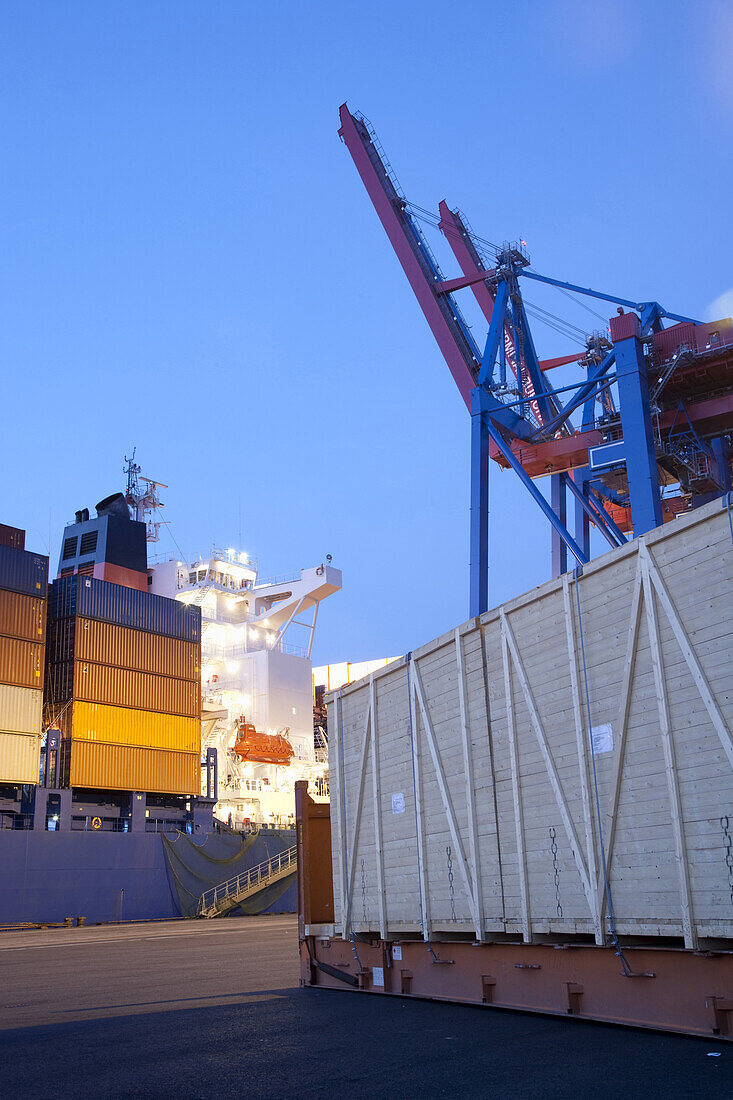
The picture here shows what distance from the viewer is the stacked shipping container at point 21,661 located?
37125 millimetres

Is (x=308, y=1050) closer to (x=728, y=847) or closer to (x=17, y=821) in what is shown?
(x=728, y=847)

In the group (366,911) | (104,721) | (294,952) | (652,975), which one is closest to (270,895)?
(104,721)

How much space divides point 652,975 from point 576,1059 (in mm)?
1132

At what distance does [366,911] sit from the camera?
12.8 metres

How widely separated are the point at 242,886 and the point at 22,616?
16318mm

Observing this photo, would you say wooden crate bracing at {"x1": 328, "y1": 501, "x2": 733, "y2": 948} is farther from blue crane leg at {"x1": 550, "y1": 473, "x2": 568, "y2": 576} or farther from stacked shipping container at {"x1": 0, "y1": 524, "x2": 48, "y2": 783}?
stacked shipping container at {"x1": 0, "y1": 524, "x2": 48, "y2": 783}

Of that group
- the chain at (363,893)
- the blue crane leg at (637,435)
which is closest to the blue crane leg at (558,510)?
the blue crane leg at (637,435)

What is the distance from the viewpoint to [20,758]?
3734cm

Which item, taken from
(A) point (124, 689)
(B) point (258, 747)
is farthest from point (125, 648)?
(B) point (258, 747)

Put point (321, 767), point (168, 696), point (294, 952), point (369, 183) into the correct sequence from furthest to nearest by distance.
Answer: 1. point (321, 767)
2. point (168, 696)
3. point (369, 183)
4. point (294, 952)

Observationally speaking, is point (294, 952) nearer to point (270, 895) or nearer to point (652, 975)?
point (652, 975)

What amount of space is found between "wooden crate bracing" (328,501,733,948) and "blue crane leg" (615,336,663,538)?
37.8 feet

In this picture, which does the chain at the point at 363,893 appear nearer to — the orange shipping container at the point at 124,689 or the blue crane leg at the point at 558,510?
the blue crane leg at the point at 558,510

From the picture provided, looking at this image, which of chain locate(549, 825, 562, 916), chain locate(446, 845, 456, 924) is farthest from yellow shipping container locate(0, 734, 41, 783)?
chain locate(549, 825, 562, 916)
